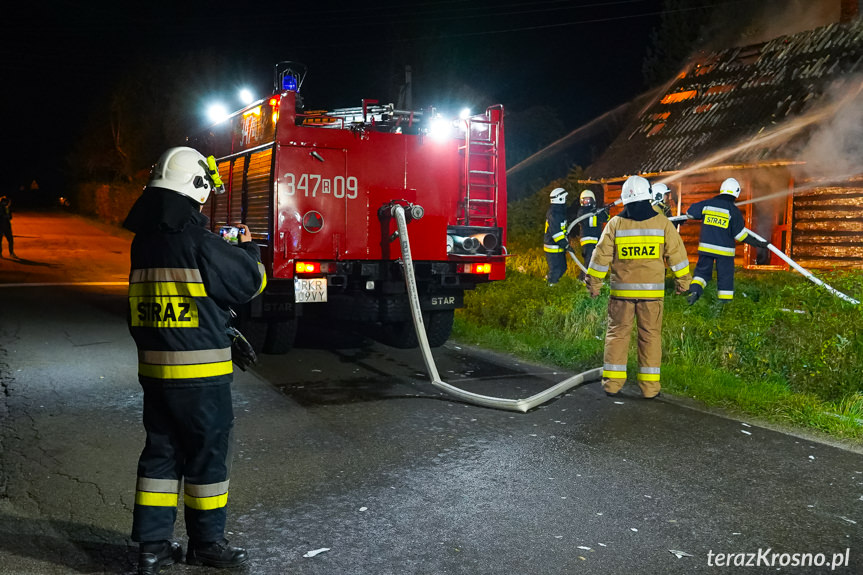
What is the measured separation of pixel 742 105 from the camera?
1714 centimetres

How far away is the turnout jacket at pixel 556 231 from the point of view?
1353 cm

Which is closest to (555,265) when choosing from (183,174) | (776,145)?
(776,145)

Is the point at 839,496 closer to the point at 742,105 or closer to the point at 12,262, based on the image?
the point at 742,105

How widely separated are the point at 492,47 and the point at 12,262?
3011 cm

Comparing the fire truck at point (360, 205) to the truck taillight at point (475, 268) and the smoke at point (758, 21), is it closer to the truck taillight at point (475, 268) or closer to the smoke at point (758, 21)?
the truck taillight at point (475, 268)

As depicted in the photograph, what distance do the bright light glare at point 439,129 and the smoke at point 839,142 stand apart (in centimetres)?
845

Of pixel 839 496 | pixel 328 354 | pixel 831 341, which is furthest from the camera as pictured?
pixel 328 354

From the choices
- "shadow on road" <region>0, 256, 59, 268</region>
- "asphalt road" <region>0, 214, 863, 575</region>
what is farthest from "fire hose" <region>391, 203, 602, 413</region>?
"shadow on road" <region>0, 256, 59, 268</region>

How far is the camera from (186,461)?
333 centimetres

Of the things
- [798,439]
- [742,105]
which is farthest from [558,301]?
[742,105]

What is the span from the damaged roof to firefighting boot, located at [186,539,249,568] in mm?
13389

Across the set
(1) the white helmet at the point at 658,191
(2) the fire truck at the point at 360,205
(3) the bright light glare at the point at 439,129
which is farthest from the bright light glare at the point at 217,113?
(1) the white helmet at the point at 658,191

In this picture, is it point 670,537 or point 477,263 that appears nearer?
point 670,537

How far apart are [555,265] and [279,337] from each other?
6837 millimetres
